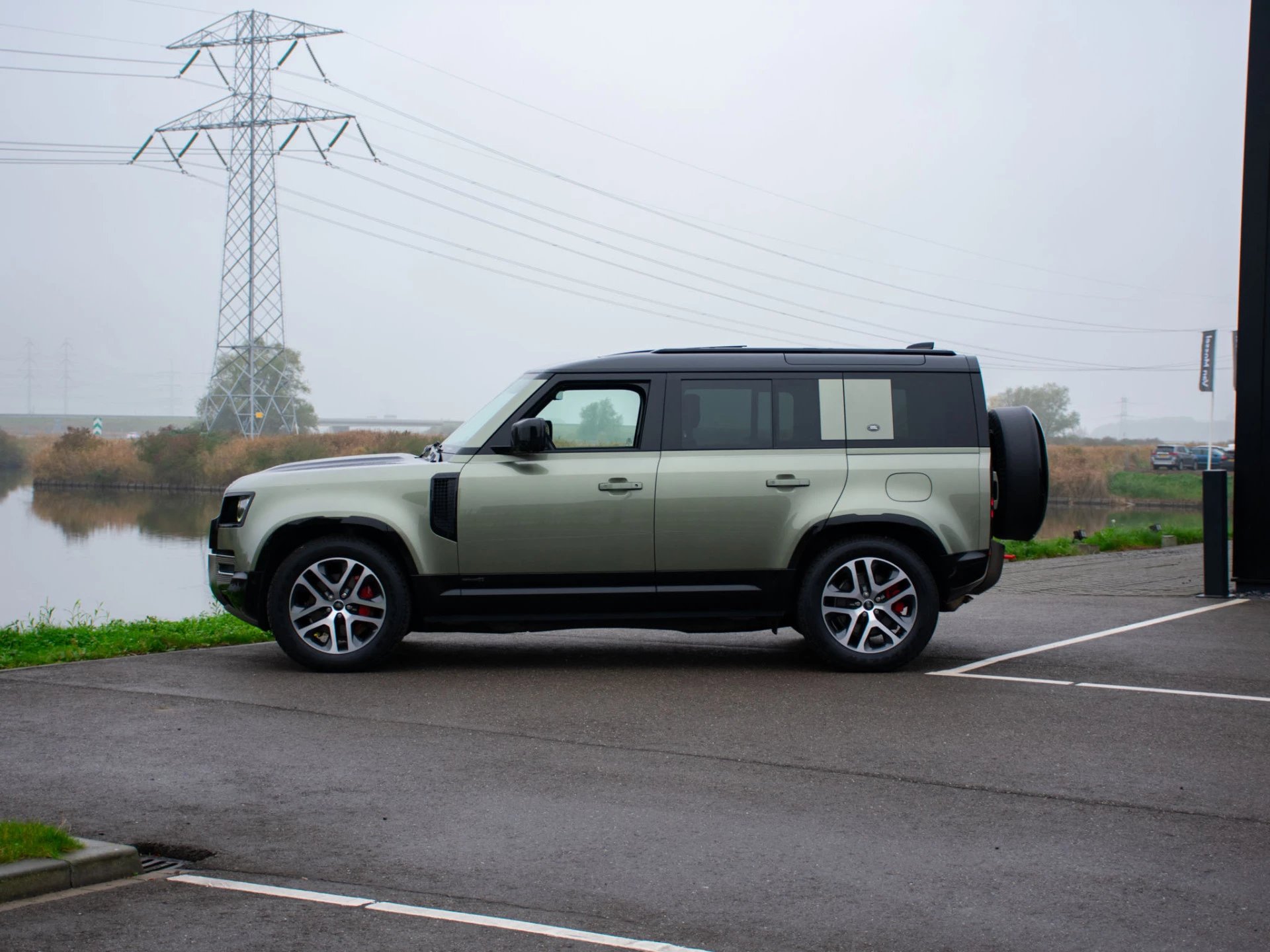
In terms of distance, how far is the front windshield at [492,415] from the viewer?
28.3 ft

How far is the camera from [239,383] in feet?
159

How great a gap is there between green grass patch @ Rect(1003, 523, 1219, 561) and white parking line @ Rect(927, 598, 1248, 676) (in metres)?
6.60

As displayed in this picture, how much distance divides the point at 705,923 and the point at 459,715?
3376mm

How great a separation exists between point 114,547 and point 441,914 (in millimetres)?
26174

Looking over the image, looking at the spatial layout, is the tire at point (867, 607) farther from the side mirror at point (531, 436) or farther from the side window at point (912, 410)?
the side mirror at point (531, 436)

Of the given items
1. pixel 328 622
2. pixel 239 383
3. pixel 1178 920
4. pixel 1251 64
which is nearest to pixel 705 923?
pixel 1178 920

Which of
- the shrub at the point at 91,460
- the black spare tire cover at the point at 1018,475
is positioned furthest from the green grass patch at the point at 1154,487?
the black spare tire cover at the point at 1018,475

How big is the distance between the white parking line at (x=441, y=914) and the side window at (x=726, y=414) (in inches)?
192

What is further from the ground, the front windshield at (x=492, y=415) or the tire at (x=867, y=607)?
the front windshield at (x=492, y=415)

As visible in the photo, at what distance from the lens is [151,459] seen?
45125 mm

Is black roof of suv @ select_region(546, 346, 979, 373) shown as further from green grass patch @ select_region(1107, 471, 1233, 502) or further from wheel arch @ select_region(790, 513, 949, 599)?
green grass patch @ select_region(1107, 471, 1233, 502)

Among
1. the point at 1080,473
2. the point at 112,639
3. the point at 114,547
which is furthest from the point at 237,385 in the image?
the point at 112,639

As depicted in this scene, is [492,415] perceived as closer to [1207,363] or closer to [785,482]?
[785,482]

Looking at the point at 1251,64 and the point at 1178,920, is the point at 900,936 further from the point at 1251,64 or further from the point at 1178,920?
the point at 1251,64
